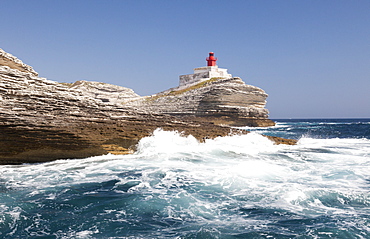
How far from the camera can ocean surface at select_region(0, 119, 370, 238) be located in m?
5.22

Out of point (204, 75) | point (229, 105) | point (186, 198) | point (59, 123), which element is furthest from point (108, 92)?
point (186, 198)

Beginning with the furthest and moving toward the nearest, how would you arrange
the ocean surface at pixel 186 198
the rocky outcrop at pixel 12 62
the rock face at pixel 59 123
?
1. the rocky outcrop at pixel 12 62
2. the rock face at pixel 59 123
3. the ocean surface at pixel 186 198

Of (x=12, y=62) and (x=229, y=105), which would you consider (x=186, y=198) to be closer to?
(x=12, y=62)

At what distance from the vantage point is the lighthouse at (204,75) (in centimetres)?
7506

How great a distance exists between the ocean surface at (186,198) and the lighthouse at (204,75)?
6299 cm

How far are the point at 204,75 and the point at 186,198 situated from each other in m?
69.9

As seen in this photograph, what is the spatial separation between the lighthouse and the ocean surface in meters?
63.0

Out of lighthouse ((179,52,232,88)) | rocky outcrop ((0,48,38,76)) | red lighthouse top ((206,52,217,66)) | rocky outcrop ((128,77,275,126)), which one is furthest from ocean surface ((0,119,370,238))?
red lighthouse top ((206,52,217,66))

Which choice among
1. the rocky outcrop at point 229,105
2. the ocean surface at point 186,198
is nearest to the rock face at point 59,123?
the ocean surface at point 186,198

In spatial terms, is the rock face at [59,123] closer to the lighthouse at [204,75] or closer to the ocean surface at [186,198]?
the ocean surface at [186,198]

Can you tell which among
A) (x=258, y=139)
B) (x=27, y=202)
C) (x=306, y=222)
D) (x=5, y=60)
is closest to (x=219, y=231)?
(x=306, y=222)

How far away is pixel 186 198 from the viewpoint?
7.02 metres

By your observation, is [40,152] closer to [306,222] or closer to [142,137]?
[142,137]

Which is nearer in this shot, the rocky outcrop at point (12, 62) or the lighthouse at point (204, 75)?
the rocky outcrop at point (12, 62)
